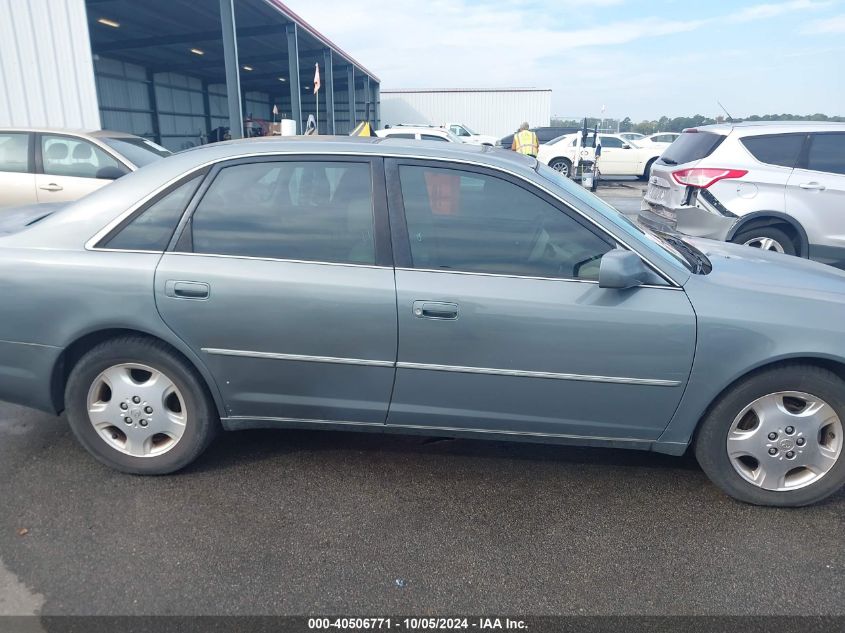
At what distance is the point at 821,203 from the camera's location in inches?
256

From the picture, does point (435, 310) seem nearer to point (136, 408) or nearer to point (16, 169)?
point (136, 408)

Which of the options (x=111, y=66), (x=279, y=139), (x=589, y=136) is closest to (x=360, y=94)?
(x=111, y=66)

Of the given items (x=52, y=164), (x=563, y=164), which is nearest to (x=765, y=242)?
(x=52, y=164)

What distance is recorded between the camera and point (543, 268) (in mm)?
2771

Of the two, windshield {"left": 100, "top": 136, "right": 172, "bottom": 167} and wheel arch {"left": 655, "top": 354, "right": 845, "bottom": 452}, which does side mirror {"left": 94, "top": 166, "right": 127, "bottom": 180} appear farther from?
wheel arch {"left": 655, "top": 354, "right": 845, "bottom": 452}

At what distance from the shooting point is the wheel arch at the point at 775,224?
6.56 meters

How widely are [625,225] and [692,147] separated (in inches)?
197

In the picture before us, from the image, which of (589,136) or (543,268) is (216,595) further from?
(589,136)

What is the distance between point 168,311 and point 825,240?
258 inches

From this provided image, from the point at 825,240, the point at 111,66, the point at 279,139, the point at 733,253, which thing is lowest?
the point at 825,240

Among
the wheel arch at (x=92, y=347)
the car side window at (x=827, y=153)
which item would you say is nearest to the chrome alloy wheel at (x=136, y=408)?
the wheel arch at (x=92, y=347)

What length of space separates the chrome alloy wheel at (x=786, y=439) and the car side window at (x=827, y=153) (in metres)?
4.93

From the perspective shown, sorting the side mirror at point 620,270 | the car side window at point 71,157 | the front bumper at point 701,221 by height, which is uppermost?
the car side window at point 71,157

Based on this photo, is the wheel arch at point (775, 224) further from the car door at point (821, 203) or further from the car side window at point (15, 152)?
the car side window at point (15, 152)
